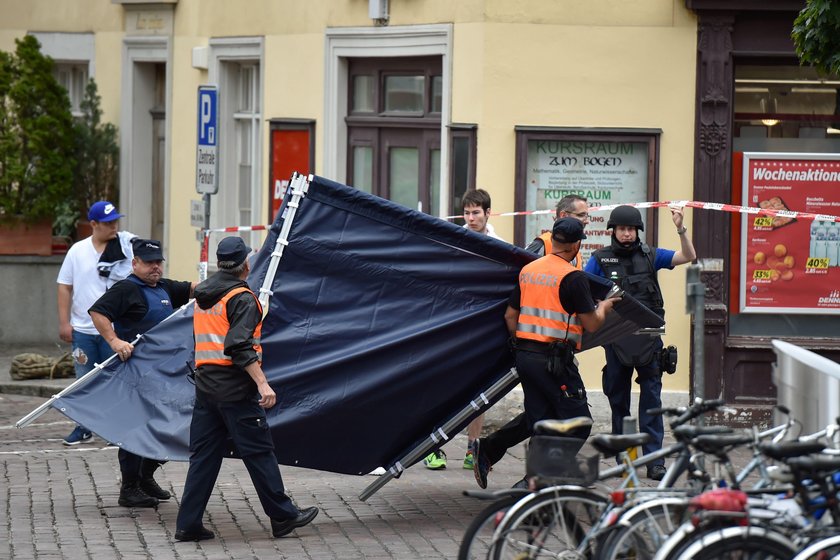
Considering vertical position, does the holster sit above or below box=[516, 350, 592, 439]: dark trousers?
above

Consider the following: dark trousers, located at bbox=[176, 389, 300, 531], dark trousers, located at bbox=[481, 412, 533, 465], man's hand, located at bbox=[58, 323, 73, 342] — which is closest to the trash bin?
dark trousers, located at bbox=[481, 412, 533, 465]

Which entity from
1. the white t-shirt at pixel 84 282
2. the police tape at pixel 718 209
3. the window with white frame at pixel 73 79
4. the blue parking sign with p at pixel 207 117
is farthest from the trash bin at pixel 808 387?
the window with white frame at pixel 73 79

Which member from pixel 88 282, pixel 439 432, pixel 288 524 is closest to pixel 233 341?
pixel 288 524

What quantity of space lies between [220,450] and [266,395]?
55 centimetres

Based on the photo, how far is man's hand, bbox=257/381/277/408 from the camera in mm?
8375

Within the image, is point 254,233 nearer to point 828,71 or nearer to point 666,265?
point 666,265

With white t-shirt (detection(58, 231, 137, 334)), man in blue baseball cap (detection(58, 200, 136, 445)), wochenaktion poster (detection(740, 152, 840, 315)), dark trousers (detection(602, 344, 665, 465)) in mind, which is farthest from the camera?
wochenaktion poster (detection(740, 152, 840, 315))

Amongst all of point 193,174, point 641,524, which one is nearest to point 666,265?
point 641,524

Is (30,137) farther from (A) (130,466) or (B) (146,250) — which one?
(A) (130,466)

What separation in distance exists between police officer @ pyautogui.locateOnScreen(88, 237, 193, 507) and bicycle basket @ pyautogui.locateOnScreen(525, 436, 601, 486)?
3522mm

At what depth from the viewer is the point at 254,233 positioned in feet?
52.9

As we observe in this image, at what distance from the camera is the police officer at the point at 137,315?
31.2ft

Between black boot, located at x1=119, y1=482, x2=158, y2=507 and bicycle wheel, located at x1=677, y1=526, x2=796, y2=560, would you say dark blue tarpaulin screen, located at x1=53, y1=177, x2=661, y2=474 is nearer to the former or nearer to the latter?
black boot, located at x1=119, y1=482, x2=158, y2=507

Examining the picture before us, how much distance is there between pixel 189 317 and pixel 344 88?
228 inches
